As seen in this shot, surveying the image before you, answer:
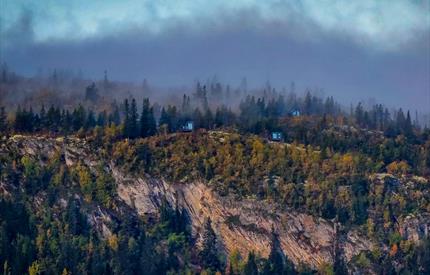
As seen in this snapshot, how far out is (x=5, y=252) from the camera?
196m

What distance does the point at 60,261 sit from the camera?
198 m

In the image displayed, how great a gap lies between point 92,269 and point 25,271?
10.3m

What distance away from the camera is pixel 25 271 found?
19612 centimetres

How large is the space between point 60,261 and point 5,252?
8318mm

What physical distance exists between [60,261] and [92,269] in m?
5.20

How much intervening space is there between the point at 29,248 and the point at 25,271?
4.88 m

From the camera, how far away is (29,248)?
200m

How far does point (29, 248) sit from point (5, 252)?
461 cm

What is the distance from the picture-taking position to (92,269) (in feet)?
655

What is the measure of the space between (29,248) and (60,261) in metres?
5.69

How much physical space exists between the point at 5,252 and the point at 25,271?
164 inches
